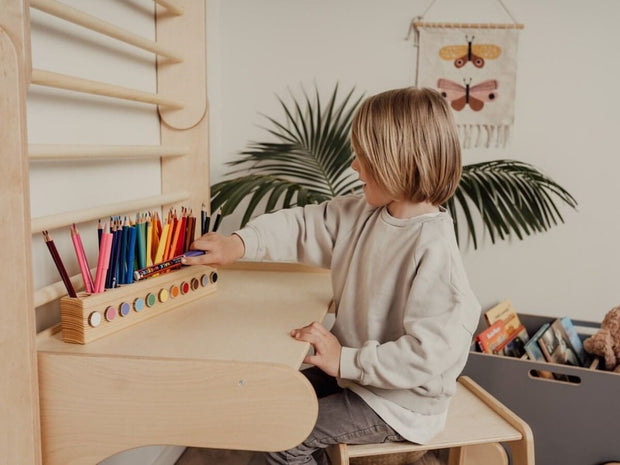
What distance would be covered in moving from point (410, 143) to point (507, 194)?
4.02ft

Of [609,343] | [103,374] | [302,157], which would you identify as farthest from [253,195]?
[609,343]

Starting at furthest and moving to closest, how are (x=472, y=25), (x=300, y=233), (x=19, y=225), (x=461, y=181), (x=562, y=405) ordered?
(x=472, y=25) < (x=461, y=181) < (x=562, y=405) < (x=300, y=233) < (x=19, y=225)

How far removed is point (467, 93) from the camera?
2311 millimetres

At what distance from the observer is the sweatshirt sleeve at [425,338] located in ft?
3.64

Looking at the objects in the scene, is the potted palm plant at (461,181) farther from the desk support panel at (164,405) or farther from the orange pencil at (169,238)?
the desk support panel at (164,405)

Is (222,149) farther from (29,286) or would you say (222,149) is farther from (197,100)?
(29,286)

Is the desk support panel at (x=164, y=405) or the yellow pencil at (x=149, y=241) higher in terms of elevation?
the yellow pencil at (x=149, y=241)

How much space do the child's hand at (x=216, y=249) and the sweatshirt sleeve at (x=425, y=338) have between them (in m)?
0.33

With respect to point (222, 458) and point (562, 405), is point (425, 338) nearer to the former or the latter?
point (562, 405)

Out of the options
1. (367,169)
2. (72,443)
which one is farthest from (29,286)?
(367,169)

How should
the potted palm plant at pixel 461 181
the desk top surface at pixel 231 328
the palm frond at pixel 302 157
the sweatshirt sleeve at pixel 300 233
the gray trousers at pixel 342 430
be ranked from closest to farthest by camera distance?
1. the desk top surface at pixel 231 328
2. the gray trousers at pixel 342 430
3. the sweatshirt sleeve at pixel 300 233
4. the palm frond at pixel 302 157
5. the potted palm plant at pixel 461 181

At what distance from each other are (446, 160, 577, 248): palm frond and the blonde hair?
3.10ft

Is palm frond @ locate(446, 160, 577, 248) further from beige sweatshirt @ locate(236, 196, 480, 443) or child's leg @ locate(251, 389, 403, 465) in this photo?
child's leg @ locate(251, 389, 403, 465)

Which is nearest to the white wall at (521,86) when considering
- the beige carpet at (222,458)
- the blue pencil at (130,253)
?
the beige carpet at (222,458)
